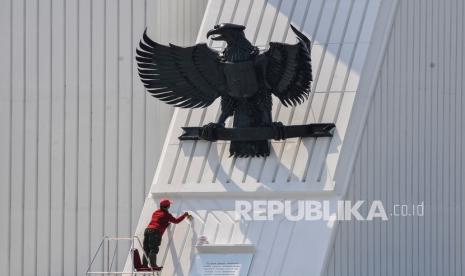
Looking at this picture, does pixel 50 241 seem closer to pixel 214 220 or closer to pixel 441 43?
pixel 214 220

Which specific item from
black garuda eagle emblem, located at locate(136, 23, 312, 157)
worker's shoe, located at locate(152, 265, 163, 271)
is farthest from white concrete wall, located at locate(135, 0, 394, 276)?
black garuda eagle emblem, located at locate(136, 23, 312, 157)

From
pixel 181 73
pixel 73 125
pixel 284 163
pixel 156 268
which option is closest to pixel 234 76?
pixel 181 73

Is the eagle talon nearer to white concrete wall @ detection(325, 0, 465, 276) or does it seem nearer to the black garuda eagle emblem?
the black garuda eagle emblem

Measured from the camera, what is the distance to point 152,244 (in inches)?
847

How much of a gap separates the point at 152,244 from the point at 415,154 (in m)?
4.38

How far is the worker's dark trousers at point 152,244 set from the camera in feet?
70.4

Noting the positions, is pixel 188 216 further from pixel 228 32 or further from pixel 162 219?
pixel 228 32

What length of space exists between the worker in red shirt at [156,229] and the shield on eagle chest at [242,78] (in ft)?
6.25

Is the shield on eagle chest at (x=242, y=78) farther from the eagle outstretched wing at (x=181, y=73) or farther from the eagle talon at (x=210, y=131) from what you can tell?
the eagle talon at (x=210, y=131)

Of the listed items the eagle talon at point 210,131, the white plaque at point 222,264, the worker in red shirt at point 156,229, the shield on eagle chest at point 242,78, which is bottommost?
the white plaque at point 222,264

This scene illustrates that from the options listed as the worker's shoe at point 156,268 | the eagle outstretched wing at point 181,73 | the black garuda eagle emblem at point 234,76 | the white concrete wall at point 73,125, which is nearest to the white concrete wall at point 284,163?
the worker's shoe at point 156,268

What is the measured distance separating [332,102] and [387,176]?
1470mm

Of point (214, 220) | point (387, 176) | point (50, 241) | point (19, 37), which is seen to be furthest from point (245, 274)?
point (19, 37)

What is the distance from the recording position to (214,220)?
21.7 metres
